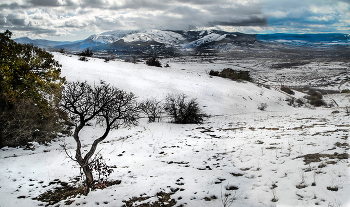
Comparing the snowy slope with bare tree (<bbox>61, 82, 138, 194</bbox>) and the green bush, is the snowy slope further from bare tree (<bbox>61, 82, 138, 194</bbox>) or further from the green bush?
bare tree (<bbox>61, 82, 138, 194</bbox>)

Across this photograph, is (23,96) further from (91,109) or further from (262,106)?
(262,106)

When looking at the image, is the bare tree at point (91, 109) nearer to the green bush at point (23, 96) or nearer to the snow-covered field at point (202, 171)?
the snow-covered field at point (202, 171)

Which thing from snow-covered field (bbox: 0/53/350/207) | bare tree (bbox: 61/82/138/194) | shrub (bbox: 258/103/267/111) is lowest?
shrub (bbox: 258/103/267/111)

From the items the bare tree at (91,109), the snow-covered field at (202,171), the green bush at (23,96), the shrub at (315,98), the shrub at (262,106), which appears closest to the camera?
the snow-covered field at (202,171)

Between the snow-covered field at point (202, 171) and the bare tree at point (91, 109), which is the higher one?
the bare tree at point (91, 109)

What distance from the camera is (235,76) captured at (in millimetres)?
48719

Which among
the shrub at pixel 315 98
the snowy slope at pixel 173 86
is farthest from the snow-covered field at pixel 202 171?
the shrub at pixel 315 98

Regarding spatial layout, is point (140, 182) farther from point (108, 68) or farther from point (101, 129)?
point (108, 68)

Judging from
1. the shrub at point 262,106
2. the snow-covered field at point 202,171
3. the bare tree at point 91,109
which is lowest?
the shrub at point 262,106

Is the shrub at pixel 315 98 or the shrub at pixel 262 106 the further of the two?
the shrub at pixel 315 98

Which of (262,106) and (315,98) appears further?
(315,98)

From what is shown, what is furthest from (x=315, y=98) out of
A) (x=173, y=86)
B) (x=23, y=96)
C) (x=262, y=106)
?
(x=23, y=96)

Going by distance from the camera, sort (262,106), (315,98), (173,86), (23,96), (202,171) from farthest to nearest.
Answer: (315,98)
(173,86)
(262,106)
(23,96)
(202,171)

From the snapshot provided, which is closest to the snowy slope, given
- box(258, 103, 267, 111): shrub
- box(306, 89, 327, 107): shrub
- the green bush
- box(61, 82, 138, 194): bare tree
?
box(258, 103, 267, 111): shrub
